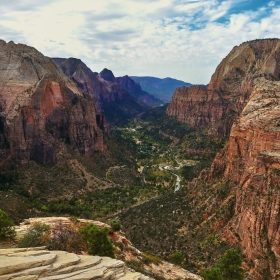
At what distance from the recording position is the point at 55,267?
2228 cm

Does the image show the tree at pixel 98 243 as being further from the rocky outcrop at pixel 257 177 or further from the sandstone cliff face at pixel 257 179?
the sandstone cliff face at pixel 257 179

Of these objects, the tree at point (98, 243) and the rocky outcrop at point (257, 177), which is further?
the rocky outcrop at point (257, 177)

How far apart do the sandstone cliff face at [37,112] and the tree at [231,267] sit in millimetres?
75821

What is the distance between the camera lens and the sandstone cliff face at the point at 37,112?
101938 millimetres

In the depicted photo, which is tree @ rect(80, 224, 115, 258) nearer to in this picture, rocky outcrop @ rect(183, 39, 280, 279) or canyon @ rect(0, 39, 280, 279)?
canyon @ rect(0, 39, 280, 279)

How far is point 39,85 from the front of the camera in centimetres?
10794

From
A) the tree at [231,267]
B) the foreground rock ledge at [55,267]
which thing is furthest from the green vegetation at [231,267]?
the foreground rock ledge at [55,267]

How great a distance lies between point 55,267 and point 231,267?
99.2ft

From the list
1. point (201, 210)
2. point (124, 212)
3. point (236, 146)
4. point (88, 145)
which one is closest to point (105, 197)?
point (124, 212)

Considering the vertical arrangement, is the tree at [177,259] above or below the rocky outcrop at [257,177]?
below

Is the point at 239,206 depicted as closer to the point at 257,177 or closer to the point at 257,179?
the point at 257,179

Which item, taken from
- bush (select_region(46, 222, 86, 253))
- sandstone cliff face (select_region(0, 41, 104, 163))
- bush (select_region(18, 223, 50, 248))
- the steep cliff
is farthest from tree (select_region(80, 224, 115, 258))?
sandstone cliff face (select_region(0, 41, 104, 163))

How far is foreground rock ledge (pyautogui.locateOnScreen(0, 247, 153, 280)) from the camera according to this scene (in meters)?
20.9

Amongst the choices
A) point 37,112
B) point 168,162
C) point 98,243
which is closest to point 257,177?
point 98,243
